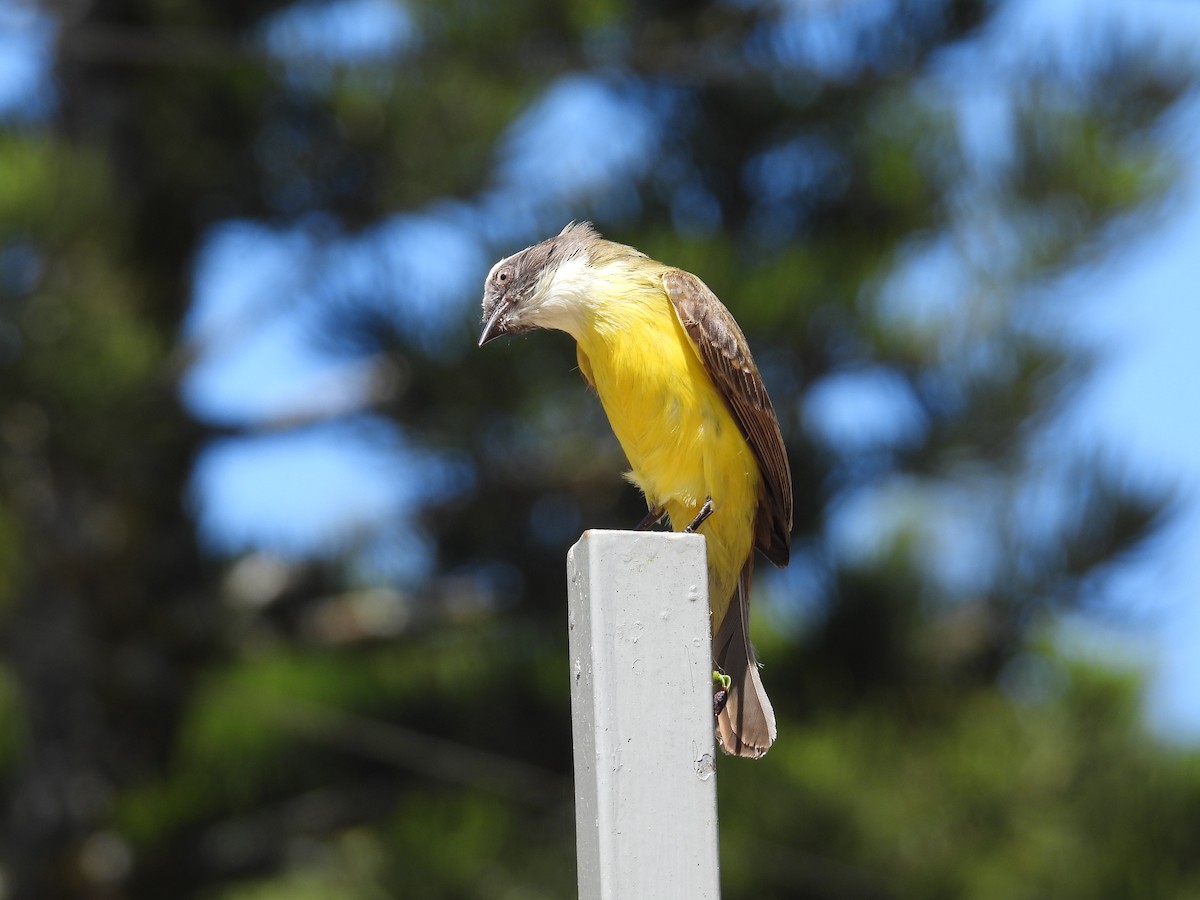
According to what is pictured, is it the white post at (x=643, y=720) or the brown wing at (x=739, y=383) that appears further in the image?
the brown wing at (x=739, y=383)

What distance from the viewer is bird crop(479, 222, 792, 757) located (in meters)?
2.80

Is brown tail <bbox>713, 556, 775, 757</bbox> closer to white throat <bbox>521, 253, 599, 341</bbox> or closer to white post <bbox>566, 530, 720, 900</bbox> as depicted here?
white throat <bbox>521, 253, 599, 341</bbox>

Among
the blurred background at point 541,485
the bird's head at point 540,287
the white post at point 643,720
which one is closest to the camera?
the white post at point 643,720

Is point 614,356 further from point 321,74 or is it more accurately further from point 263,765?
point 263,765

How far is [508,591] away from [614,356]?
159 inches

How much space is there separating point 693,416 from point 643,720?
1072 millimetres

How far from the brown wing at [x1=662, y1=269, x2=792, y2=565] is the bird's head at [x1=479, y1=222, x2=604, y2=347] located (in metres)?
0.20

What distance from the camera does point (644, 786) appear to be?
5.86 ft

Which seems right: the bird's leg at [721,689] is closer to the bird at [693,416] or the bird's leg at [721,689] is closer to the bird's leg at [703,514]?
the bird at [693,416]

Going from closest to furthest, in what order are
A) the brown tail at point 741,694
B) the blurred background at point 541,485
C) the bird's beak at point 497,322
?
the brown tail at point 741,694 < the bird's beak at point 497,322 < the blurred background at point 541,485

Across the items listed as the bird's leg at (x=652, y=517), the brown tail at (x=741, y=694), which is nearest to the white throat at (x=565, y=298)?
the bird's leg at (x=652, y=517)

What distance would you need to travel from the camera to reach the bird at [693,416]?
280cm

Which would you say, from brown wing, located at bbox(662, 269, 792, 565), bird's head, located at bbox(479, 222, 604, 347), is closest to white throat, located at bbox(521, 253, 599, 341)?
bird's head, located at bbox(479, 222, 604, 347)

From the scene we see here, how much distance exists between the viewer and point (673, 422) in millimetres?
2797
